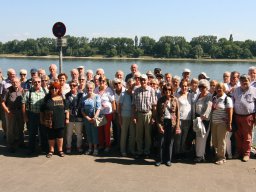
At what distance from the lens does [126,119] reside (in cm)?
676

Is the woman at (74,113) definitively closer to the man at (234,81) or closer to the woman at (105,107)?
the woman at (105,107)

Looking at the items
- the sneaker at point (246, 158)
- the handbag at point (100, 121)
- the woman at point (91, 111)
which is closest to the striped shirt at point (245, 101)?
the sneaker at point (246, 158)

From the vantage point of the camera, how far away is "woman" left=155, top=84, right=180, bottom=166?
6.09 meters

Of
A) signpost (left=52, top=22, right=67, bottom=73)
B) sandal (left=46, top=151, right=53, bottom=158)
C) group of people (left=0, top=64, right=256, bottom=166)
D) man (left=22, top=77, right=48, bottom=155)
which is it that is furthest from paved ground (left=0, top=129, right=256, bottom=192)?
signpost (left=52, top=22, right=67, bottom=73)

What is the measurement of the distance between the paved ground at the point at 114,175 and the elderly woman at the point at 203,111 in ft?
0.91

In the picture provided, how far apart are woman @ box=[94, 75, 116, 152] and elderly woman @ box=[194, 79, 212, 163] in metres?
1.82

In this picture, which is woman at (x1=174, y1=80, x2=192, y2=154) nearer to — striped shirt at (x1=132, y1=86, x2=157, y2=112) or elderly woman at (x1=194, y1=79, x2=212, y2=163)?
elderly woman at (x1=194, y1=79, x2=212, y2=163)

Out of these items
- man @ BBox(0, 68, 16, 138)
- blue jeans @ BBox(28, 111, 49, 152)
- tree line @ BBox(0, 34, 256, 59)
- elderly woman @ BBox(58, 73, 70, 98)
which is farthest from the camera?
tree line @ BBox(0, 34, 256, 59)

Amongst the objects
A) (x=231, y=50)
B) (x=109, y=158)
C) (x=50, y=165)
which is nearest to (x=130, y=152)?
(x=109, y=158)

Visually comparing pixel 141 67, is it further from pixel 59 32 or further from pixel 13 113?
pixel 13 113

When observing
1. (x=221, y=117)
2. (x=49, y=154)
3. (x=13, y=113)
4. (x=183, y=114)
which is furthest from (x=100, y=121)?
(x=221, y=117)

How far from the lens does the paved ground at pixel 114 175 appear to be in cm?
504

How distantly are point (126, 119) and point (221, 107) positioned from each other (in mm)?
1937

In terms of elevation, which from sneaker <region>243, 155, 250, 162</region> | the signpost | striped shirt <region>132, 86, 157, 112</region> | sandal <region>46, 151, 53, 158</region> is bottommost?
sandal <region>46, 151, 53, 158</region>
